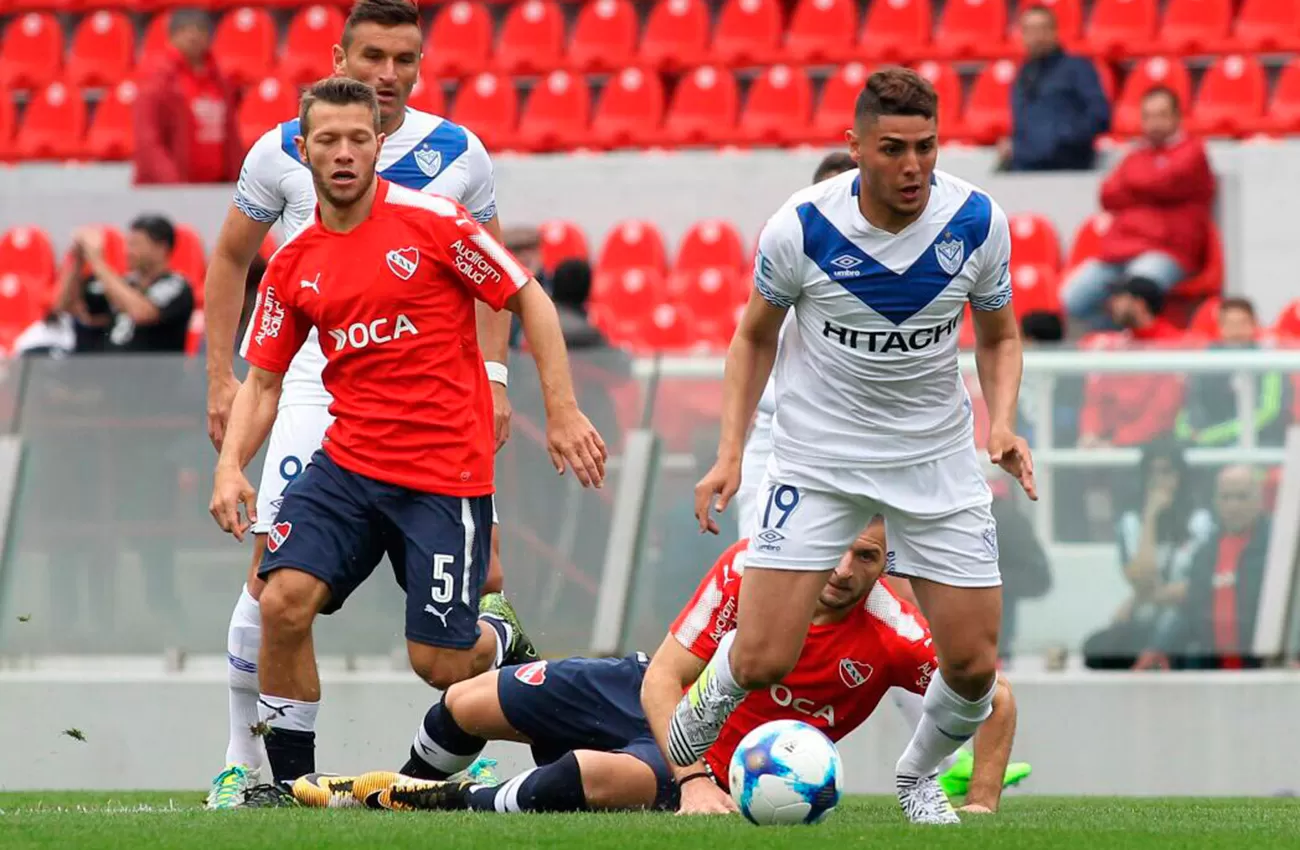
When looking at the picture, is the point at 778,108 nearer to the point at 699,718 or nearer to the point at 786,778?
the point at 699,718

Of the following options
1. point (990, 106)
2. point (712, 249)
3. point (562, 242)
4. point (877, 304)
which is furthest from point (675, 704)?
point (990, 106)

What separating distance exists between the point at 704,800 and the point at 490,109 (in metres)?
10.7

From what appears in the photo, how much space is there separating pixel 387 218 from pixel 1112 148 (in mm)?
8563

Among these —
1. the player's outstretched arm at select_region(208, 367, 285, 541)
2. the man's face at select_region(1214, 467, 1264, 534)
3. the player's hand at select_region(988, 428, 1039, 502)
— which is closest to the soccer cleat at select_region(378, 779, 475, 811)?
the player's outstretched arm at select_region(208, 367, 285, 541)

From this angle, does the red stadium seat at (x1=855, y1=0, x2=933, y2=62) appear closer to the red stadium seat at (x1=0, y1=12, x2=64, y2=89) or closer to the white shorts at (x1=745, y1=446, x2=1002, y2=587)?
the red stadium seat at (x1=0, y1=12, x2=64, y2=89)

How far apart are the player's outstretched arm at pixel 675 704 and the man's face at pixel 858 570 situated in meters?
0.47

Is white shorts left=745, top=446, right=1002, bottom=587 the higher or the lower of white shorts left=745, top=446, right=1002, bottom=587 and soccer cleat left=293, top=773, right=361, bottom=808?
the higher

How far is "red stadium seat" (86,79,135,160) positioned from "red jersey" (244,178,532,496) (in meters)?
11.1

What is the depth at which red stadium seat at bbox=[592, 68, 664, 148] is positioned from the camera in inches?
623

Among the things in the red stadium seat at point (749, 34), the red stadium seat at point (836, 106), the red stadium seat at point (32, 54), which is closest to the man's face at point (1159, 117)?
the red stadium seat at point (836, 106)

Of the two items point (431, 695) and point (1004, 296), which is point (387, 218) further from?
point (431, 695)

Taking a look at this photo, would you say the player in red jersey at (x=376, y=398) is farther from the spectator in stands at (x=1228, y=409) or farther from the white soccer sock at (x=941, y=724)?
the spectator in stands at (x=1228, y=409)

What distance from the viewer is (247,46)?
17.5 m

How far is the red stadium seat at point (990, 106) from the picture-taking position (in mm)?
14938
